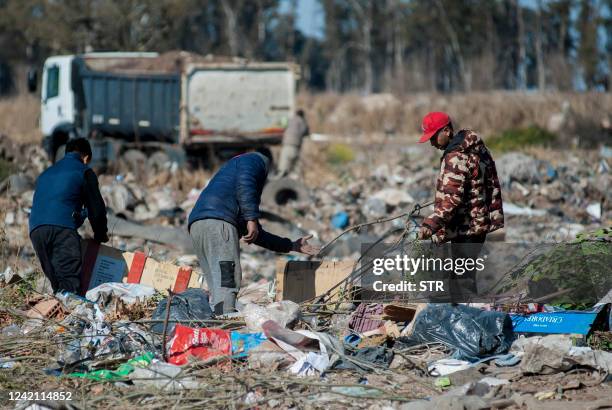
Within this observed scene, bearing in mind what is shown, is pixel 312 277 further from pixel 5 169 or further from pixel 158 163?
pixel 158 163

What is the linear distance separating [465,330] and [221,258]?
1.82 metres

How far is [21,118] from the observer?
27.3 m

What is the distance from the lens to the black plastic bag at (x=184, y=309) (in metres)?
6.43

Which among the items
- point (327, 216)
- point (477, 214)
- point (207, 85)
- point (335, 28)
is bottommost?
point (327, 216)

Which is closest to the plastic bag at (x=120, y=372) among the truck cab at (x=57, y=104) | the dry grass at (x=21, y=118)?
the truck cab at (x=57, y=104)

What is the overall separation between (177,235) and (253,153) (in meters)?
5.14

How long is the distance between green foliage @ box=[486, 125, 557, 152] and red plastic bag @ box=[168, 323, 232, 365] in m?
17.9

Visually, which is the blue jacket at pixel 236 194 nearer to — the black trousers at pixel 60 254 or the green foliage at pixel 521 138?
the black trousers at pixel 60 254

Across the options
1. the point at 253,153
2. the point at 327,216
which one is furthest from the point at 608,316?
the point at 327,216

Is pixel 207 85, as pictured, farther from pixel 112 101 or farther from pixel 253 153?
pixel 253 153

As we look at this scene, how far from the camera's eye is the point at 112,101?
1811cm

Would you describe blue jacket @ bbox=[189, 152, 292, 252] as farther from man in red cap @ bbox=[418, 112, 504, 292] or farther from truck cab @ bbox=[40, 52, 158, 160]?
truck cab @ bbox=[40, 52, 158, 160]

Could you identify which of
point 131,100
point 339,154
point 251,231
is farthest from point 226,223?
point 339,154

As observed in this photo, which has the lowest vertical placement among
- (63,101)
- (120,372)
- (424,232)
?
(120,372)
